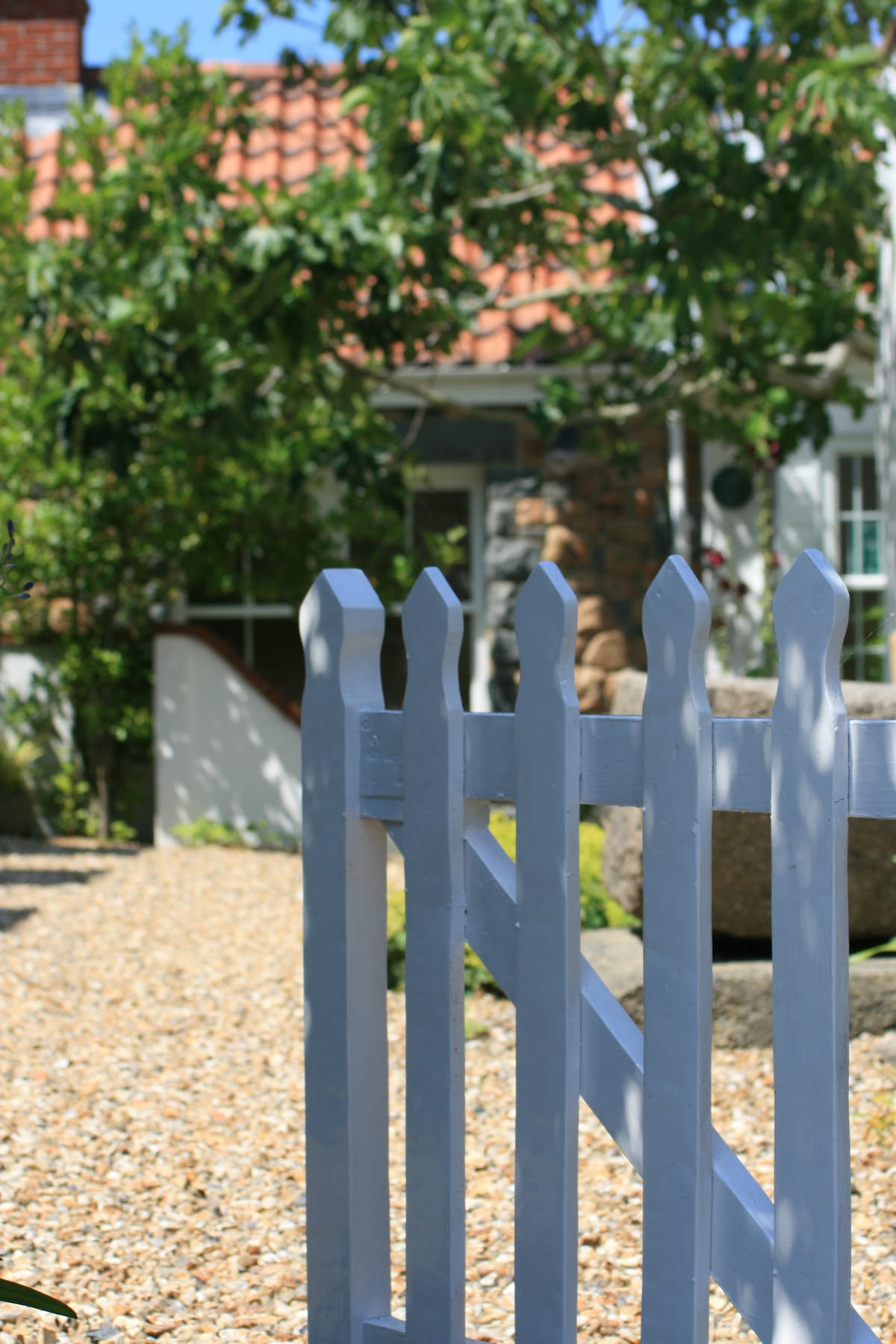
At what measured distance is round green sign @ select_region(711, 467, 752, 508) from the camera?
859 cm

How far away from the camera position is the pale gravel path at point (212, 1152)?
2344mm

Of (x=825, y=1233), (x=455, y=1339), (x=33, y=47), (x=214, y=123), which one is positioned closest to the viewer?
(x=825, y=1233)

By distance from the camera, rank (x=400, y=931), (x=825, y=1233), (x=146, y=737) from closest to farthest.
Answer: (x=825, y=1233)
(x=400, y=931)
(x=146, y=737)

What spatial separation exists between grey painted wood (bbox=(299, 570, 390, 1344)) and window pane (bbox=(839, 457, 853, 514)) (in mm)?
7435

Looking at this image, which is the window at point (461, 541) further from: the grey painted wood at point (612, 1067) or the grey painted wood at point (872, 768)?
the grey painted wood at point (872, 768)

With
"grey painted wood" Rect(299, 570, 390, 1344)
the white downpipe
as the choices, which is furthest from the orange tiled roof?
"grey painted wood" Rect(299, 570, 390, 1344)

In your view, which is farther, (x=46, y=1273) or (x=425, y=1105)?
(x=46, y=1273)

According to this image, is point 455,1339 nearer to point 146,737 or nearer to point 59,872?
point 59,872

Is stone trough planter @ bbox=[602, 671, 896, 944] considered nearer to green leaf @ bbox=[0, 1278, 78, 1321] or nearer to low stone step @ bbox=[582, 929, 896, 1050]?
low stone step @ bbox=[582, 929, 896, 1050]

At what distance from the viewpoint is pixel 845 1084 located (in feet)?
5.11

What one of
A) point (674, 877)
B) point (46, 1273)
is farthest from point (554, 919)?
point (46, 1273)

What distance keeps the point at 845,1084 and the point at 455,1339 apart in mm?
674

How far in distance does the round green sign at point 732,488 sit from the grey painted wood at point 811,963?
7.26 m

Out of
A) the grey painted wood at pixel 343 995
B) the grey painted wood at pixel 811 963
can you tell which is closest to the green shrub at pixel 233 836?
the grey painted wood at pixel 343 995
